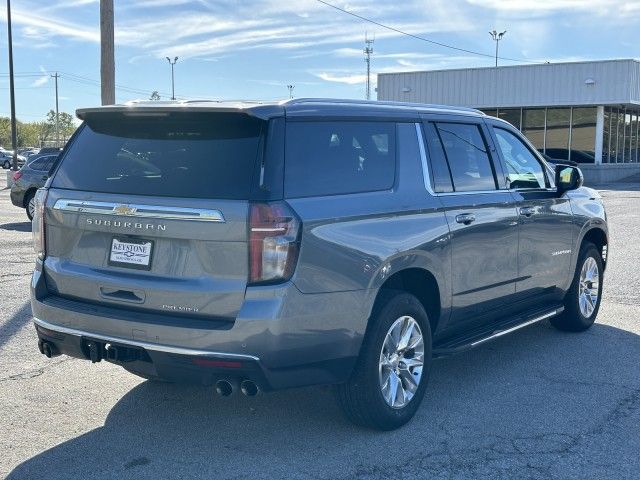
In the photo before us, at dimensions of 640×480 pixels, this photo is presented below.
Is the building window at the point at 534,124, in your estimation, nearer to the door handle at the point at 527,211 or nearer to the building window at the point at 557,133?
the building window at the point at 557,133

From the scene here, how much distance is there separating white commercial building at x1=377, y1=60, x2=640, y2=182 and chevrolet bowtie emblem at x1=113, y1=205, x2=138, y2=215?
37962 mm

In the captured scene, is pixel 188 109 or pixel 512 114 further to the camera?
pixel 512 114

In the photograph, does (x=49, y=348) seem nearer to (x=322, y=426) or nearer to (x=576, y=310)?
(x=322, y=426)

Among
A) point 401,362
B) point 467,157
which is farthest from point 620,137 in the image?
point 401,362

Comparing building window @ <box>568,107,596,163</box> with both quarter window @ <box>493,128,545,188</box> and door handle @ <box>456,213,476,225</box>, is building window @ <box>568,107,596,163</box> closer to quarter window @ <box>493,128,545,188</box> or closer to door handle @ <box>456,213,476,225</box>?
quarter window @ <box>493,128,545,188</box>

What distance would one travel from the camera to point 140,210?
429 cm

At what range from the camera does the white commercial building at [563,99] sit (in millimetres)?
39562

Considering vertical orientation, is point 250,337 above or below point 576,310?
above

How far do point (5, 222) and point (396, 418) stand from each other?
14.5 metres

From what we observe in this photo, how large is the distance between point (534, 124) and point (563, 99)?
2.37m

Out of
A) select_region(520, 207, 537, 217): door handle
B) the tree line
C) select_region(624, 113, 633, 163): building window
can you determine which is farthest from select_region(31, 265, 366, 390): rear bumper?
the tree line

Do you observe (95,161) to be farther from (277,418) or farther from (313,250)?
(277,418)

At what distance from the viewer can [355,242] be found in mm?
4465

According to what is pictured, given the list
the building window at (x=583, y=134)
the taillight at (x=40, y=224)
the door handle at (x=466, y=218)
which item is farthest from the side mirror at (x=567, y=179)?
the building window at (x=583, y=134)
